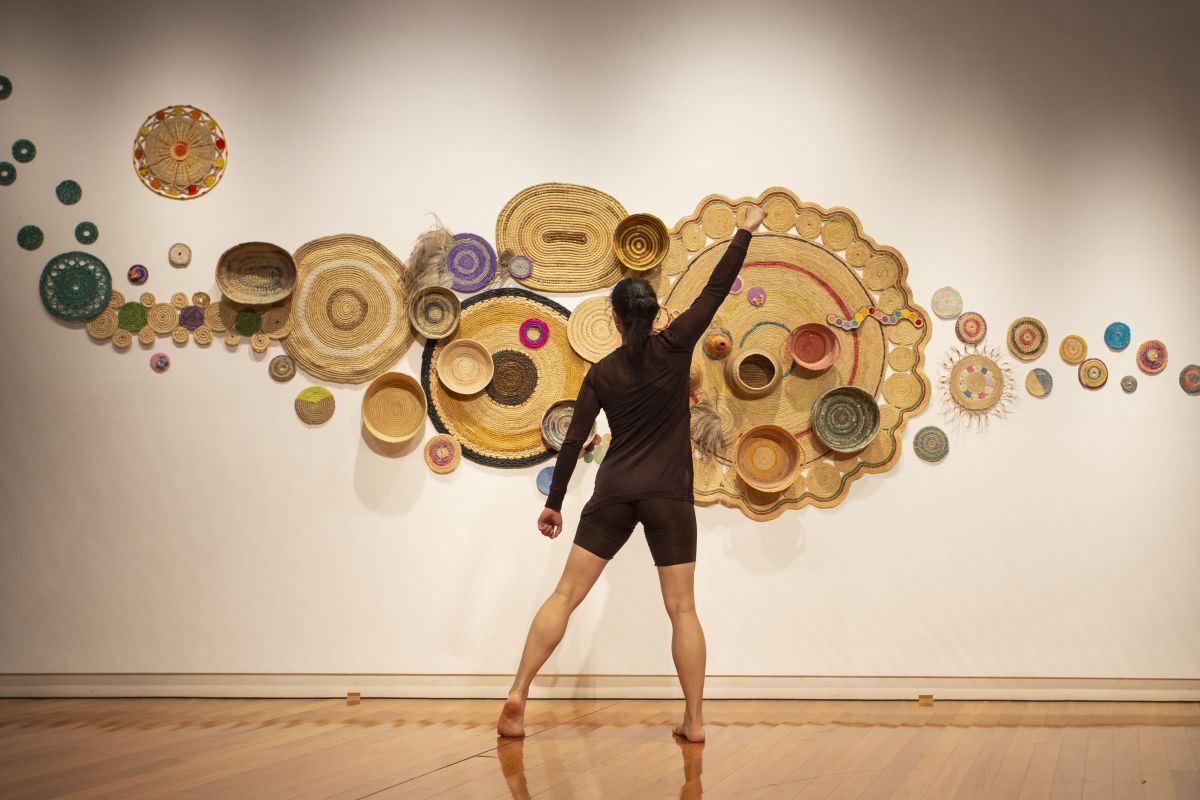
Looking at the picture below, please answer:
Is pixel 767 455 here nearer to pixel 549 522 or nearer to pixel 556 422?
pixel 556 422

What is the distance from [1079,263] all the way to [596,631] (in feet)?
7.84

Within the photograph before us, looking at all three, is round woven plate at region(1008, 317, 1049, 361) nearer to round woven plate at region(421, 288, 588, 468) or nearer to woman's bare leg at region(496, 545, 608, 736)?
round woven plate at region(421, 288, 588, 468)

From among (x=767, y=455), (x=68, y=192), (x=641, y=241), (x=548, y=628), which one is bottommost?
(x=548, y=628)

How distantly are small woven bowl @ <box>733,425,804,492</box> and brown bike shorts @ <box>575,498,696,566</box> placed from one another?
32.3 inches

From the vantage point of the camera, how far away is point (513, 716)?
9.37 ft

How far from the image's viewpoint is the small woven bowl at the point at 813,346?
12.0 ft

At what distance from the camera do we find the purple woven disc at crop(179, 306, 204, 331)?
3756 millimetres

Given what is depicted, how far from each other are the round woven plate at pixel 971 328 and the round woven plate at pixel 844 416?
43cm

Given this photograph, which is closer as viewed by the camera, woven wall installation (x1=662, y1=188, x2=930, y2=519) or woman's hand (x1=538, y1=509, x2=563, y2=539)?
woman's hand (x1=538, y1=509, x2=563, y2=539)

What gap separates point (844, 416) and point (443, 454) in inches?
61.8

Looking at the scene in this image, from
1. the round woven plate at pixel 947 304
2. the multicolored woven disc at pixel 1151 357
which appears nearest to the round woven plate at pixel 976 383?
the round woven plate at pixel 947 304

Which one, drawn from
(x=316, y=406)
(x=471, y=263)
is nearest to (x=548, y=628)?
(x=316, y=406)

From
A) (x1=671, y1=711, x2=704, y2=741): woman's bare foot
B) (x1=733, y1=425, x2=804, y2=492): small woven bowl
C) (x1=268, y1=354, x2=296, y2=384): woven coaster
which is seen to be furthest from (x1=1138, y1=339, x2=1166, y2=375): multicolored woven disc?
(x1=268, y1=354, x2=296, y2=384): woven coaster

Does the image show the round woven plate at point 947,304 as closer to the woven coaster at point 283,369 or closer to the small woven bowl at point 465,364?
the small woven bowl at point 465,364
